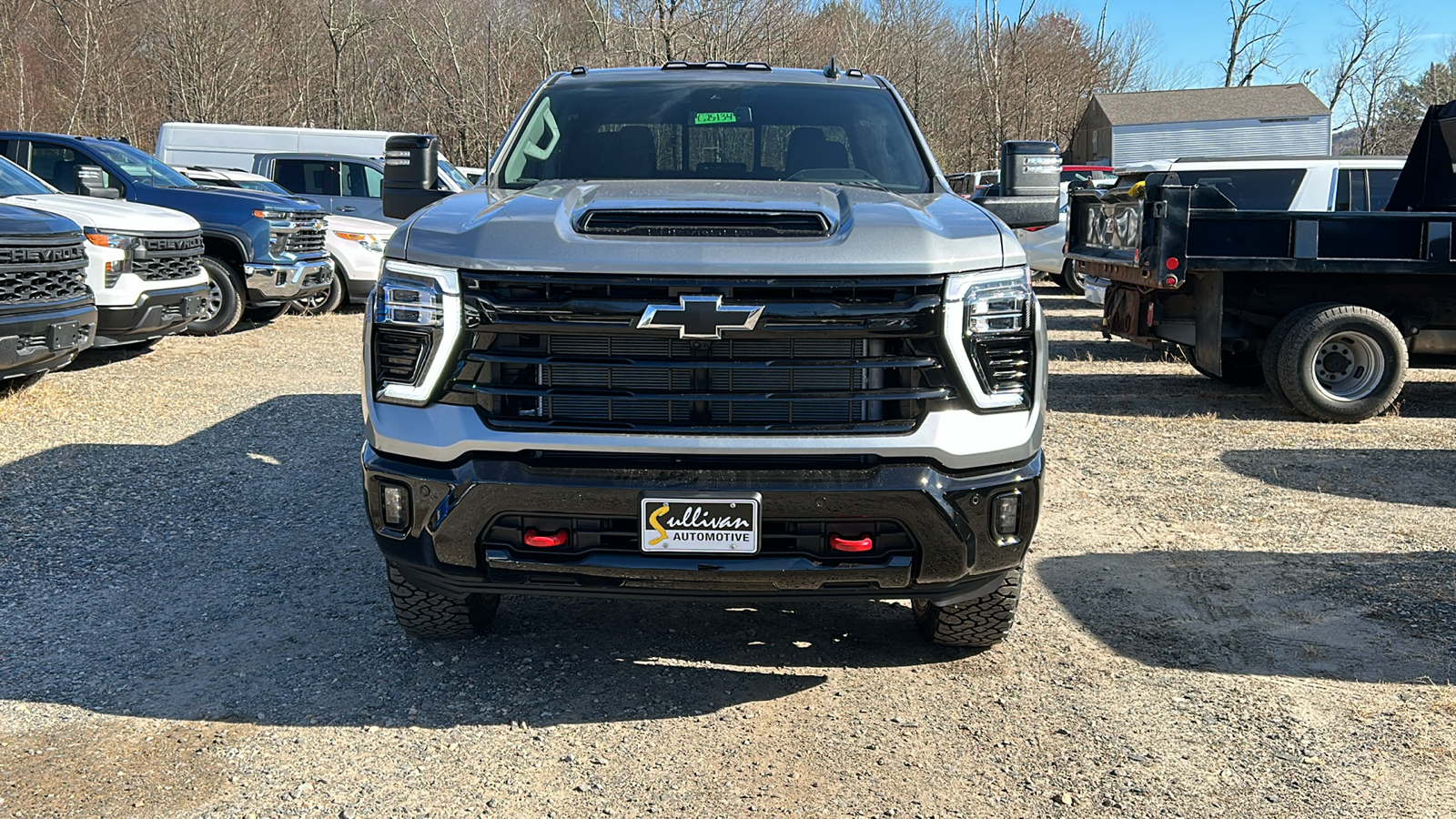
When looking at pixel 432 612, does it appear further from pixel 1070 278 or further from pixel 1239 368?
pixel 1070 278

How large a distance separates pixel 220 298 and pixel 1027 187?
10.2 metres

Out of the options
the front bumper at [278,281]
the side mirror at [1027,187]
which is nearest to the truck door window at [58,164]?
the front bumper at [278,281]

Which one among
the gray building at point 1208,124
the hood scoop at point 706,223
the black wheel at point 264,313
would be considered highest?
the gray building at point 1208,124

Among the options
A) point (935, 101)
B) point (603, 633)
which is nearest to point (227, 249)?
point (603, 633)

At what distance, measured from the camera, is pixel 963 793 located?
129 inches

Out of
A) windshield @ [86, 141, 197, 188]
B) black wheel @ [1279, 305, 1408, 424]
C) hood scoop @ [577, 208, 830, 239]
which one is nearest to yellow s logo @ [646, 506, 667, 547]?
hood scoop @ [577, 208, 830, 239]

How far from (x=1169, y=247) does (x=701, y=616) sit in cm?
534

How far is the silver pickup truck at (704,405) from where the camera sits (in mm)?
3363

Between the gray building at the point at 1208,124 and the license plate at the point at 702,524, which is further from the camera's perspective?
the gray building at the point at 1208,124

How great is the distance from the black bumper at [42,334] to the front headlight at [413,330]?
534cm

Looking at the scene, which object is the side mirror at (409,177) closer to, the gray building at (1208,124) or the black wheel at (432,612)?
the black wheel at (432,612)

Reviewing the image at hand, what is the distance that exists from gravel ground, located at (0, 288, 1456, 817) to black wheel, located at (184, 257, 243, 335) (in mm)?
6100

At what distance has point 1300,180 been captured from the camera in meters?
11.9

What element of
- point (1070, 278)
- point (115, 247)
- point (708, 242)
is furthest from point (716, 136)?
point (1070, 278)
